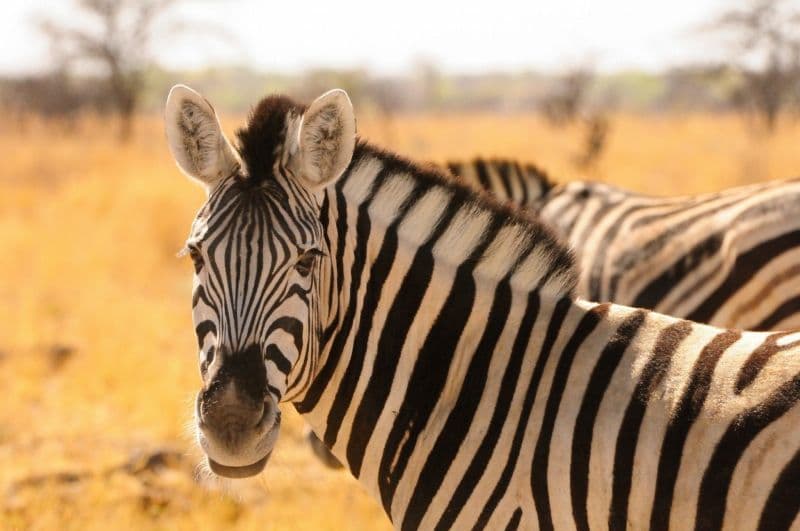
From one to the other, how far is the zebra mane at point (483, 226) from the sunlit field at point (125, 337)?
1035 mm

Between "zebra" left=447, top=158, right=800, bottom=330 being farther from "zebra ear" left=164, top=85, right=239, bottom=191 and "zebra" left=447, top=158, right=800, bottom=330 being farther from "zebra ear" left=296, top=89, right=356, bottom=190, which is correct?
"zebra ear" left=164, top=85, right=239, bottom=191

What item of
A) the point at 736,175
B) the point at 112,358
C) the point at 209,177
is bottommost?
the point at 112,358

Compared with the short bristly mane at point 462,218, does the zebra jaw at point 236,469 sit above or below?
below

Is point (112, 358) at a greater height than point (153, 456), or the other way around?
point (153, 456)

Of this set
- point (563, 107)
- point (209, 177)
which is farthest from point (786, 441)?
point (563, 107)

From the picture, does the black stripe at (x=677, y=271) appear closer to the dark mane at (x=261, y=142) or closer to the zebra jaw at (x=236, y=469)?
the dark mane at (x=261, y=142)

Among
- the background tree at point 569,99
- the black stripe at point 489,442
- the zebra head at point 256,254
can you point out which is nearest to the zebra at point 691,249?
the black stripe at point 489,442

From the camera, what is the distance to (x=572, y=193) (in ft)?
21.0

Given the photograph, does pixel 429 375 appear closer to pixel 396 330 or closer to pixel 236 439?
pixel 396 330

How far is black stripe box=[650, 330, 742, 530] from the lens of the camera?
7.88 feet

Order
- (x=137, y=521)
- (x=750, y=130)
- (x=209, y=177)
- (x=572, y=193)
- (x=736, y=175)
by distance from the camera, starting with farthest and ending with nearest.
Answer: (x=750, y=130)
(x=736, y=175)
(x=572, y=193)
(x=137, y=521)
(x=209, y=177)

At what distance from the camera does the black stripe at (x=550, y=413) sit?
8.35 ft

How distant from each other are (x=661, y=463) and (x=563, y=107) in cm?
2796

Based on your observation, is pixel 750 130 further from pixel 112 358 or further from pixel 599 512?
pixel 599 512
